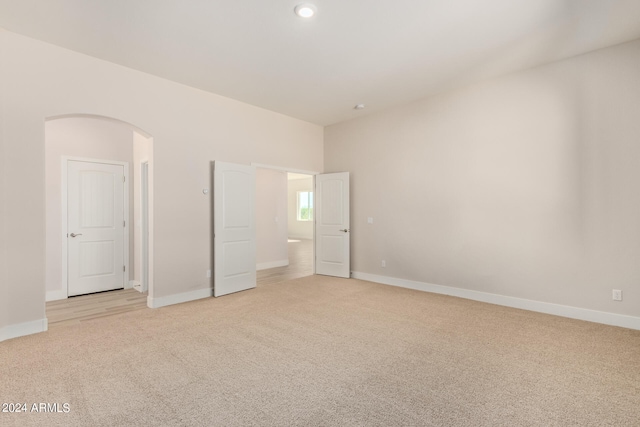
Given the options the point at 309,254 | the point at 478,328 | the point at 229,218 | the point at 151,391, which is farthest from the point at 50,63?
the point at 309,254

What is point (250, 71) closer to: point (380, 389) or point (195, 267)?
point (195, 267)

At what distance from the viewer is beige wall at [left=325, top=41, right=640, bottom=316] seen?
3521 mm

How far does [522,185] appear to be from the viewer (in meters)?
4.17

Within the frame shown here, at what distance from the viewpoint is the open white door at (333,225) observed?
618 centimetres

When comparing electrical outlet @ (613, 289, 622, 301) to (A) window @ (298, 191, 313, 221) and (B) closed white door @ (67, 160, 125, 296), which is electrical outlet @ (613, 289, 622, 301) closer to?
(B) closed white door @ (67, 160, 125, 296)

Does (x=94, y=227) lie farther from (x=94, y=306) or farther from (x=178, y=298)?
(x=178, y=298)

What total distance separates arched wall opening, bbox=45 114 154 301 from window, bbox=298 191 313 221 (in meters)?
9.67

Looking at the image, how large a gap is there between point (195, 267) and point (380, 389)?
11.2 ft

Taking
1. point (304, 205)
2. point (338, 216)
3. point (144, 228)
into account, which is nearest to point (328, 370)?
point (338, 216)

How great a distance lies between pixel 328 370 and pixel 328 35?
3.24 m

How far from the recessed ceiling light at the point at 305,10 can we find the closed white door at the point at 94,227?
4.32m

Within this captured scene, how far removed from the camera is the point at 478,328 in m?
3.44

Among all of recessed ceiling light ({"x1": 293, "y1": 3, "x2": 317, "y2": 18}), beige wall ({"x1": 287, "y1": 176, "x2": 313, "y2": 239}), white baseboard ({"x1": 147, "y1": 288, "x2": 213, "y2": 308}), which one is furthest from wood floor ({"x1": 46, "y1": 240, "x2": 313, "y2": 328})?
beige wall ({"x1": 287, "y1": 176, "x2": 313, "y2": 239})

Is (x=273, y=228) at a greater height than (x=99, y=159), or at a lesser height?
lesser
